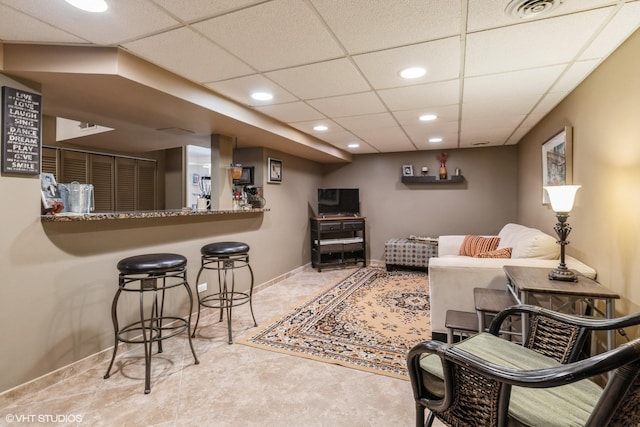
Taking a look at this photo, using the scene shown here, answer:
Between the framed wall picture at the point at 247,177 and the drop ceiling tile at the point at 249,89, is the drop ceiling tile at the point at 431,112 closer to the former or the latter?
Answer: the drop ceiling tile at the point at 249,89

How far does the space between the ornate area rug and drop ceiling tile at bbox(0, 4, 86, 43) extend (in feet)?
8.02

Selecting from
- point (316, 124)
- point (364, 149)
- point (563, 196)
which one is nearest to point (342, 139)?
point (316, 124)

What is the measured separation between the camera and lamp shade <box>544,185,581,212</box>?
209 cm

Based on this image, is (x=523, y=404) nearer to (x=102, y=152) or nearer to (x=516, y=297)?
(x=516, y=297)

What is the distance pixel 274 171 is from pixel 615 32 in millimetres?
3809

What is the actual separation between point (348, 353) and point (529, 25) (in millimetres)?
2440

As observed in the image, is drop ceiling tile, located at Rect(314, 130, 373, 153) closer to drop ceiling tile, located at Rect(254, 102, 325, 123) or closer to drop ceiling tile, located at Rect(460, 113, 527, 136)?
drop ceiling tile, located at Rect(254, 102, 325, 123)

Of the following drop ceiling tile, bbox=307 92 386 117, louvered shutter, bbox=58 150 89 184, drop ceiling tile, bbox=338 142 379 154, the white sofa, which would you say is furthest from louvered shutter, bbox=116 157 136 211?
the white sofa

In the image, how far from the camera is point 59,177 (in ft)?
15.2

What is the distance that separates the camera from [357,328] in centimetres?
307

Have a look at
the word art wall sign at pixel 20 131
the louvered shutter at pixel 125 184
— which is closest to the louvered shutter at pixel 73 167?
the louvered shutter at pixel 125 184

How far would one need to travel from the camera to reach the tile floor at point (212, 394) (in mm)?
1795

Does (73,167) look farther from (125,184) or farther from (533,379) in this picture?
(533,379)

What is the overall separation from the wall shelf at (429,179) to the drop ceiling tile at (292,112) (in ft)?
9.40
